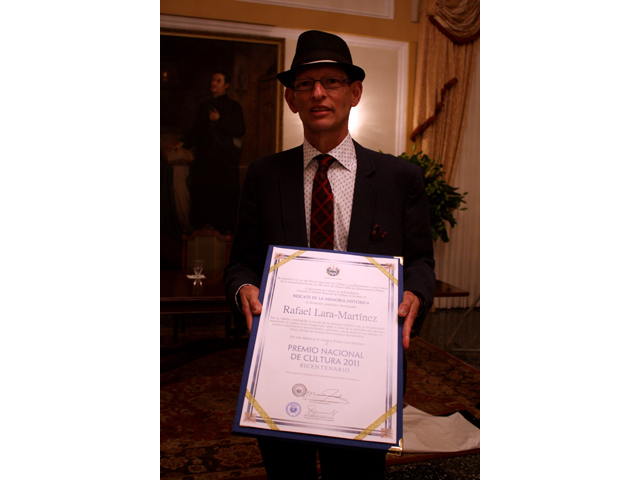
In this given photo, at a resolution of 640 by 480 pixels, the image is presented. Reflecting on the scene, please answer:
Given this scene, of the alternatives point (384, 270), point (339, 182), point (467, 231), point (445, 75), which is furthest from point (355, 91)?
point (467, 231)

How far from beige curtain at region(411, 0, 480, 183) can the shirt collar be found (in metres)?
4.63

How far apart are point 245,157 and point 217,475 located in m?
3.86

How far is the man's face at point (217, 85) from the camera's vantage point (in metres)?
5.23

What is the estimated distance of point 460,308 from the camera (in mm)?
6418

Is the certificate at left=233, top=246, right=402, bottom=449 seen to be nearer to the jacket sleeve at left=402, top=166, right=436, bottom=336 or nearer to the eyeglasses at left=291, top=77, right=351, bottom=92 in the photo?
the jacket sleeve at left=402, top=166, right=436, bottom=336

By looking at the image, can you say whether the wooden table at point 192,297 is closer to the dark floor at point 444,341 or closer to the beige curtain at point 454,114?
the dark floor at point 444,341

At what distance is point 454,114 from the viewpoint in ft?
19.7

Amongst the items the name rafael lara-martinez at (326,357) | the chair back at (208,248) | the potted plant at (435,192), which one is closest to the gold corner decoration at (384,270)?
the name rafael lara-martinez at (326,357)

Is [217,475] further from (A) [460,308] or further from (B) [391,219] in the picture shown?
(A) [460,308]

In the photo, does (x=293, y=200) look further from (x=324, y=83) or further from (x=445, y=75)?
(x=445, y=75)

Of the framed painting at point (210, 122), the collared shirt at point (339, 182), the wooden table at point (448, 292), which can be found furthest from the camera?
the framed painting at point (210, 122)

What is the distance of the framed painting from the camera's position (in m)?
5.16

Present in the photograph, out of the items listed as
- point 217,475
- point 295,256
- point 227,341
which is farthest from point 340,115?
point 227,341

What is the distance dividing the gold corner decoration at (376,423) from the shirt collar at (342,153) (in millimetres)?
792
